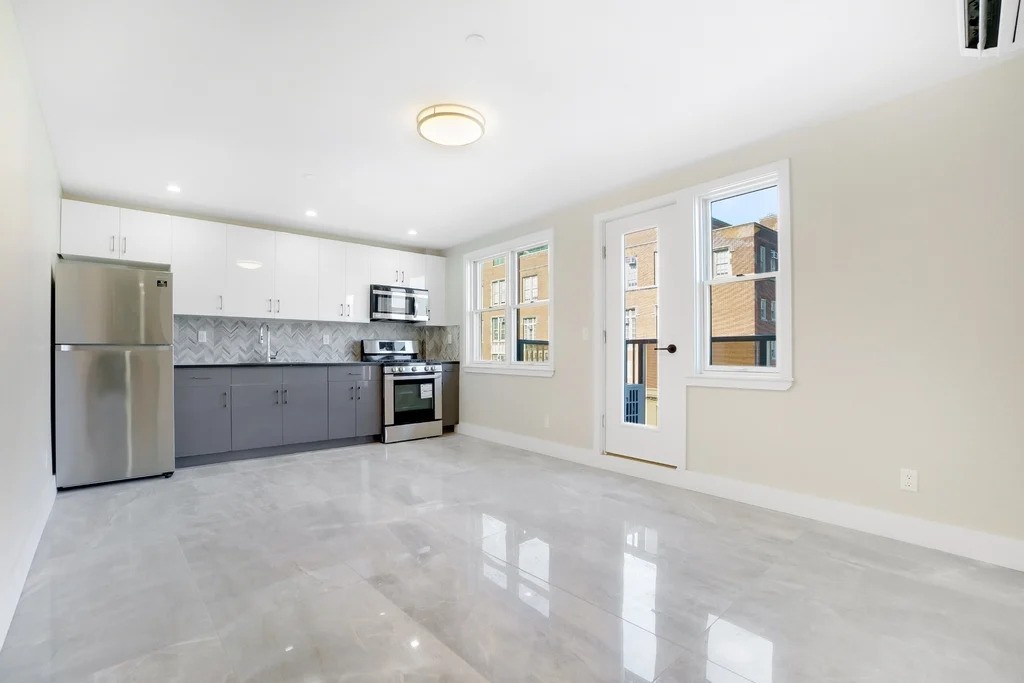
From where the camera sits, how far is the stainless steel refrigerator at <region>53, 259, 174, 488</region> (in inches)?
137

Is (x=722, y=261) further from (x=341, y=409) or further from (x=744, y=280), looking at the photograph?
(x=341, y=409)

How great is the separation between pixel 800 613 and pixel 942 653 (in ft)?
1.32

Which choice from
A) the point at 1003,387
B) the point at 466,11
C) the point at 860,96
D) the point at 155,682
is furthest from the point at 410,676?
the point at 860,96

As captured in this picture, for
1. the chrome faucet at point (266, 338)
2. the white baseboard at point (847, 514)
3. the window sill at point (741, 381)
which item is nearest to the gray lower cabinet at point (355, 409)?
the chrome faucet at point (266, 338)

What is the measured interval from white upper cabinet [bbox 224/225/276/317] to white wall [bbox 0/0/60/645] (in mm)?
1648

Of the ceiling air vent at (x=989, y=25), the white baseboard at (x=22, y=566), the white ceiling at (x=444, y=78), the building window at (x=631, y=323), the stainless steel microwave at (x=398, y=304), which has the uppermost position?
the white ceiling at (x=444, y=78)

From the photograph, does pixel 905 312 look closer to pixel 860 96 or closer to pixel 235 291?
pixel 860 96

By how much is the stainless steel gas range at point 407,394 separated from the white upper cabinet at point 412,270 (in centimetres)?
77

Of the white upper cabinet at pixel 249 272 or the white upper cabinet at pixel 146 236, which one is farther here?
the white upper cabinet at pixel 249 272

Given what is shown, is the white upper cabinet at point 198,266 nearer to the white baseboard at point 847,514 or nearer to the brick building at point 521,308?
the brick building at point 521,308

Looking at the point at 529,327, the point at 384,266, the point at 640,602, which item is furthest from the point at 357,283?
the point at 640,602

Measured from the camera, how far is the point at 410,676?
4.86ft

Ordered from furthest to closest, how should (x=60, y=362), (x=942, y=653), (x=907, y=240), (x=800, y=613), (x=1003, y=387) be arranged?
(x=60, y=362) → (x=907, y=240) → (x=1003, y=387) → (x=800, y=613) → (x=942, y=653)

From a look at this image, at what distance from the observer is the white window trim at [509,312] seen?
475 cm
